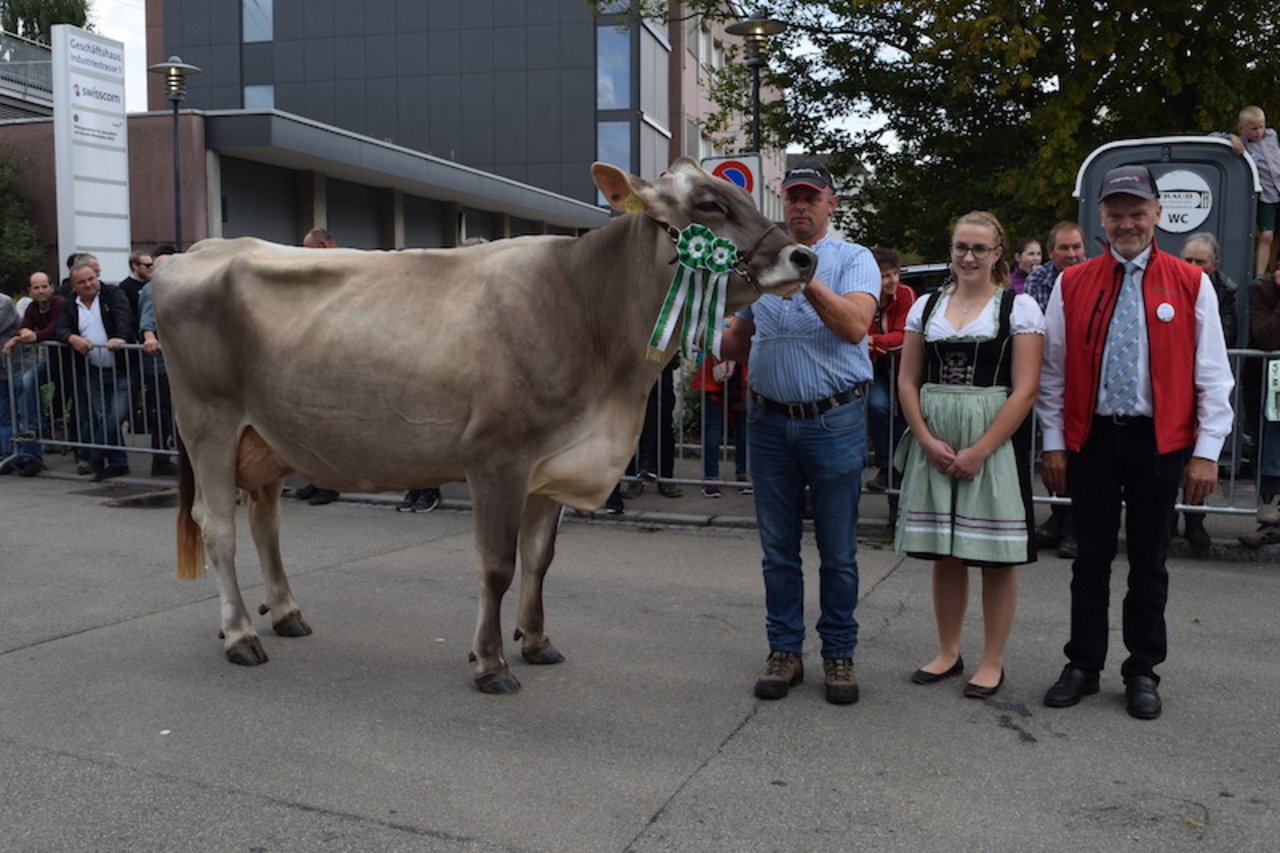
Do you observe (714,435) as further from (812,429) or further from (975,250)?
(975,250)

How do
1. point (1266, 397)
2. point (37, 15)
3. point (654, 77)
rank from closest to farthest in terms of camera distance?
point (1266, 397) → point (654, 77) → point (37, 15)

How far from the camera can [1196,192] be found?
9.48 meters

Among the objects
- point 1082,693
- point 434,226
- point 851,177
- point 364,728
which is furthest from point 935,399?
point 434,226

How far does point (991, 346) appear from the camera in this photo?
4.55 meters

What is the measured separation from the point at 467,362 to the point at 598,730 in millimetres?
1484

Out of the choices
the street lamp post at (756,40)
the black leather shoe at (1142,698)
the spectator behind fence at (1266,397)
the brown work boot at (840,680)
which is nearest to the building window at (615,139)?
the street lamp post at (756,40)

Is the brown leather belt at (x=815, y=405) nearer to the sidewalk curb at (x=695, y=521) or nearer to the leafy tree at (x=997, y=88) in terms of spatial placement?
the sidewalk curb at (x=695, y=521)

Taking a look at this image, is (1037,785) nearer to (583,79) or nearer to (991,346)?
(991,346)

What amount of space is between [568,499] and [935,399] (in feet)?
4.96

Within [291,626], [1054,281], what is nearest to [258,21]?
[1054,281]

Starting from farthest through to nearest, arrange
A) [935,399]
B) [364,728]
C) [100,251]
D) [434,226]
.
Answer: [434,226] < [100,251] < [935,399] < [364,728]

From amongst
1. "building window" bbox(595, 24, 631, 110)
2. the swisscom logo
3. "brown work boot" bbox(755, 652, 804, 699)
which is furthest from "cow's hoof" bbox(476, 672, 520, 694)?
"building window" bbox(595, 24, 631, 110)

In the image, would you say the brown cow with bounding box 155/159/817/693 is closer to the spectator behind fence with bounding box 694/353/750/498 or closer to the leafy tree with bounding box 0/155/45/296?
the spectator behind fence with bounding box 694/353/750/498

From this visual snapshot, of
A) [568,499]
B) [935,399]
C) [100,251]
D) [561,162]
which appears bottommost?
[568,499]
